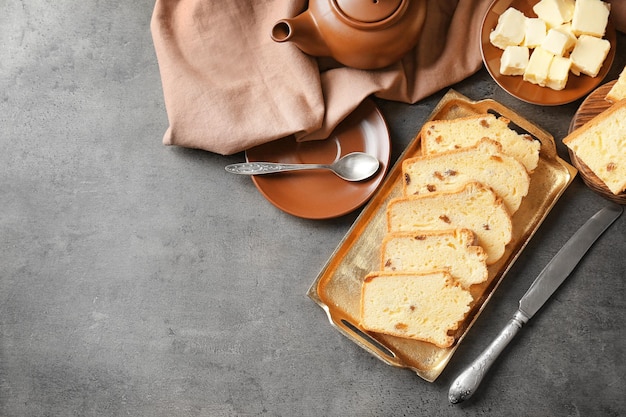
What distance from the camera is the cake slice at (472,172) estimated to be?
1.59 m

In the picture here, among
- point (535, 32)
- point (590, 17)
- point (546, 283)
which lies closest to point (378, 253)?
point (546, 283)

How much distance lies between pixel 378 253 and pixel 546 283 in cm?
45

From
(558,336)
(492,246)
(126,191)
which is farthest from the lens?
(126,191)

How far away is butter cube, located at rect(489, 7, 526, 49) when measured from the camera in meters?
1.61

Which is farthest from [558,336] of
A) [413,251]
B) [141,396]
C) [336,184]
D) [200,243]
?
[141,396]

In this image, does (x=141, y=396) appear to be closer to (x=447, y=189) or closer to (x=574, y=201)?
(x=447, y=189)

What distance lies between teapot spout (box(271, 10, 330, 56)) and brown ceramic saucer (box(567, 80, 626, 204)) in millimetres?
681

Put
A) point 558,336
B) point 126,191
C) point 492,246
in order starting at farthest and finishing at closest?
point 126,191 → point 558,336 → point 492,246

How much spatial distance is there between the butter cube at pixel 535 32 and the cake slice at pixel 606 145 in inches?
9.4

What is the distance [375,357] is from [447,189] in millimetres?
498

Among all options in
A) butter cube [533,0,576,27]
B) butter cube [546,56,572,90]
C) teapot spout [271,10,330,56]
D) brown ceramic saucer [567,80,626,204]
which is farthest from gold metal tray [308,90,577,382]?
teapot spout [271,10,330,56]

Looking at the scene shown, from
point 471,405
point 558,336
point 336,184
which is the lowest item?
point 471,405

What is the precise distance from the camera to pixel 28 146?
6.10ft

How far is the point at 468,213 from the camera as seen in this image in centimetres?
160
